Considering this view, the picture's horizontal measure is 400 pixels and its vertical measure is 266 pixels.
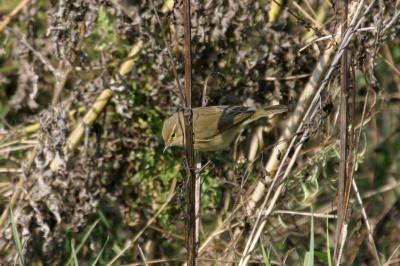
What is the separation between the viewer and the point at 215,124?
3.87 m

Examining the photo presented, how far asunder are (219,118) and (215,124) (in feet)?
0.13

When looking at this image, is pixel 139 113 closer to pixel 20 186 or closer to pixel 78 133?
pixel 78 133

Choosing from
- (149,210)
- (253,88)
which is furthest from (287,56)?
(149,210)

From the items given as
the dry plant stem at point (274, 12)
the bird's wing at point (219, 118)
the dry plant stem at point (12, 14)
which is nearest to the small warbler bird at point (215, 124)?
the bird's wing at point (219, 118)

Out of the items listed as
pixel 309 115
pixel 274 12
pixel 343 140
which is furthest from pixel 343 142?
pixel 274 12

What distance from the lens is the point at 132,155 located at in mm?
4160

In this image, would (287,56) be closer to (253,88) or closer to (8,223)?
(253,88)

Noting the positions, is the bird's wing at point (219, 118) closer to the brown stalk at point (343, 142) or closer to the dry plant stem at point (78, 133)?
the dry plant stem at point (78, 133)

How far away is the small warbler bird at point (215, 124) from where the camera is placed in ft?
12.2

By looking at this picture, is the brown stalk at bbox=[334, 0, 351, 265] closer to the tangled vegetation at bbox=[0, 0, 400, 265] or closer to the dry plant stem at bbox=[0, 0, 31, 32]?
the tangled vegetation at bbox=[0, 0, 400, 265]

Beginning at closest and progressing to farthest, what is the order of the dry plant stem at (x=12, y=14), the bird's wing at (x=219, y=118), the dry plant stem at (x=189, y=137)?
the dry plant stem at (x=189, y=137) < the bird's wing at (x=219, y=118) < the dry plant stem at (x=12, y=14)

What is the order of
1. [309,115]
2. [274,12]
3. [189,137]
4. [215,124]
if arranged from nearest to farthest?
[189,137] < [309,115] < [215,124] < [274,12]

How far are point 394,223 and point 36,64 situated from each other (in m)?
2.38

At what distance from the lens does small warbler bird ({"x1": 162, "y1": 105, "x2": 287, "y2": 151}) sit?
12.2ft
